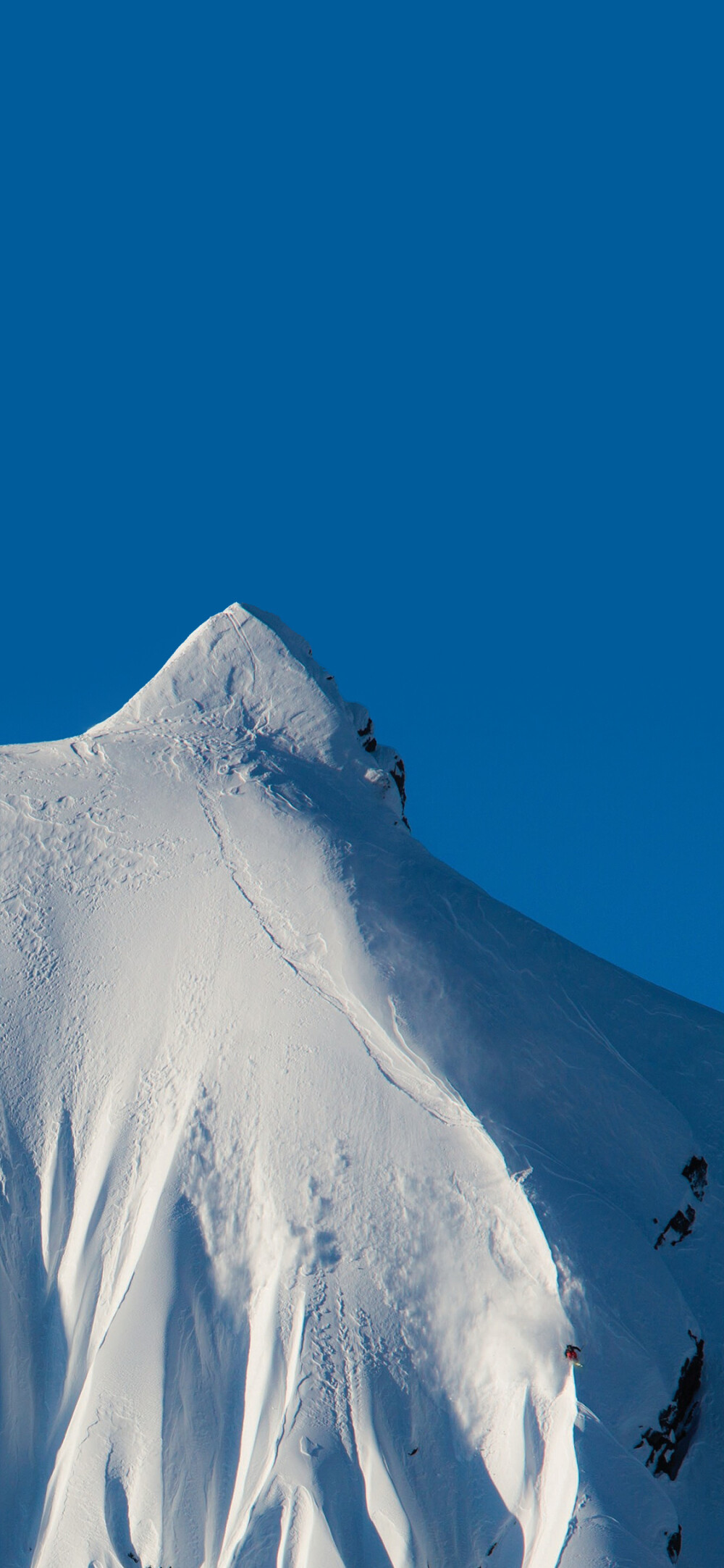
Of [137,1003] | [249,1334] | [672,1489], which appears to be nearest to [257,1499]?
[249,1334]

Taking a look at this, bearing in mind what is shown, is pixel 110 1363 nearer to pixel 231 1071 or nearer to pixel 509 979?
pixel 231 1071

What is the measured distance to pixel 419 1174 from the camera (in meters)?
10.9

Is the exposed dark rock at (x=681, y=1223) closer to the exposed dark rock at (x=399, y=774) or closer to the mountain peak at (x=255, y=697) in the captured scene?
the mountain peak at (x=255, y=697)

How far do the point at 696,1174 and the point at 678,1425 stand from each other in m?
2.30

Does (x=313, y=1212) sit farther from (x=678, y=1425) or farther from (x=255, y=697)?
(x=255, y=697)

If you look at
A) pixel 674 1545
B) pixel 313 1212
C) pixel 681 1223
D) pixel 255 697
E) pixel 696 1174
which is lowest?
pixel 674 1545

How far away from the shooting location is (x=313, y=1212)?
1079 centimetres

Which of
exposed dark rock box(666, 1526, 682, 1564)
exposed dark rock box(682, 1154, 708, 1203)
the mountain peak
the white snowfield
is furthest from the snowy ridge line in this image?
exposed dark rock box(682, 1154, 708, 1203)

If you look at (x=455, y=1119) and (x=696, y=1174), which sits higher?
(x=696, y=1174)

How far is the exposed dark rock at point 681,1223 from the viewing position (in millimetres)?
11758

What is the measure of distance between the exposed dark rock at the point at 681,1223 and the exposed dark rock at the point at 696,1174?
0.20 metres

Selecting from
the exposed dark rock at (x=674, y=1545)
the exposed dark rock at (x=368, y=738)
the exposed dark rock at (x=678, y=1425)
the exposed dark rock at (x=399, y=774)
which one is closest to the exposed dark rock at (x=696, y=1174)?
the exposed dark rock at (x=678, y=1425)

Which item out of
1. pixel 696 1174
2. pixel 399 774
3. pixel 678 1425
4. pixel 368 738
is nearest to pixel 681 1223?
pixel 696 1174

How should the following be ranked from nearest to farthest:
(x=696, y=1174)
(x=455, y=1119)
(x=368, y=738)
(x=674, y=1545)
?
(x=674, y=1545) → (x=455, y=1119) → (x=696, y=1174) → (x=368, y=738)
